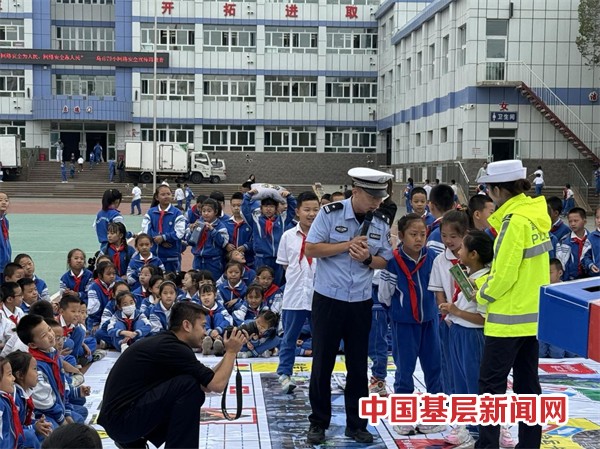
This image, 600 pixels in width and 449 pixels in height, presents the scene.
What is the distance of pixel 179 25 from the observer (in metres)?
48.2

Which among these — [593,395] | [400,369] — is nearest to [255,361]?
[400,369]

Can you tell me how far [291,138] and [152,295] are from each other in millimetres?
41520

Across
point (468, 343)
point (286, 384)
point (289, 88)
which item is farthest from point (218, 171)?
point (468, 343)

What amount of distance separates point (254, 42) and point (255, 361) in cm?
4252

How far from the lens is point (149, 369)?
177 inches

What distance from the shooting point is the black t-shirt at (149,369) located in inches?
176

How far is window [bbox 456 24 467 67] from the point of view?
3241 cm

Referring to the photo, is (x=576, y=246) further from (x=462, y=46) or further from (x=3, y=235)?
(x=462, y=46)

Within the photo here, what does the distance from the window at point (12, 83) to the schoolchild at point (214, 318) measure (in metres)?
43.2

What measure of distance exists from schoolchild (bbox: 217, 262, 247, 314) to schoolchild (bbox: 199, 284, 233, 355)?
33cm

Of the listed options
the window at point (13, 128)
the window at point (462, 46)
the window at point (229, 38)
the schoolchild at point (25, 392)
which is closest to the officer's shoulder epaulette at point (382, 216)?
the schoolchild at point (25, 392)

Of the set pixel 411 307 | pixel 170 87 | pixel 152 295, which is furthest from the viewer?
pixel 170 87

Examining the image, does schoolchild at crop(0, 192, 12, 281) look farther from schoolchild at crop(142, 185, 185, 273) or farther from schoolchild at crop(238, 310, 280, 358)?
schoolchild at crop(238, 310, 280, 358)

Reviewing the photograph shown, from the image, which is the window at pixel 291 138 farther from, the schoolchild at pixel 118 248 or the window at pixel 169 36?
the schoolchild at pixel 118 248
